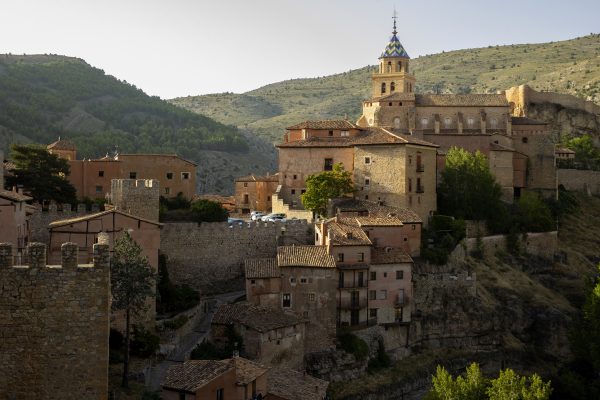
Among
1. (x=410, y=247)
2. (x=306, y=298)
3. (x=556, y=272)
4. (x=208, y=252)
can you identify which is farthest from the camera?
(x=556, y=272)

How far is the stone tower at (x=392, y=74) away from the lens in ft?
213

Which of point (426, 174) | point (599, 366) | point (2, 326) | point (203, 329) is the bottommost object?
point (599, 366)

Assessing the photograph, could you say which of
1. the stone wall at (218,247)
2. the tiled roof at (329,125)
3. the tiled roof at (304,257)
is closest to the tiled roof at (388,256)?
the tiled roof at (304,257)

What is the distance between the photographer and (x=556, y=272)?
50156 mm

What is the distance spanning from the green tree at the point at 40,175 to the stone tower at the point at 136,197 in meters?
6.95

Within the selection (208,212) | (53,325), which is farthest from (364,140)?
(53,325)

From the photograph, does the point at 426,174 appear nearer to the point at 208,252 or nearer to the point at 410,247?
the point at 410,247

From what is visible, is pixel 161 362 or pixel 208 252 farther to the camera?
pixel 208 252

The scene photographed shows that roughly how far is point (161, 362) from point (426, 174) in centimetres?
2330

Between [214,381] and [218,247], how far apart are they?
13.5 meters

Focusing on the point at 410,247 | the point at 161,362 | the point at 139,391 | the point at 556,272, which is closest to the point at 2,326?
the point at 139,391

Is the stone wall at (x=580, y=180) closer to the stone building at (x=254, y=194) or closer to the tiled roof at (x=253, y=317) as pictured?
the stone building at (x=254, y=194)

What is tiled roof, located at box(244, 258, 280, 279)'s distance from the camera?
113 feet

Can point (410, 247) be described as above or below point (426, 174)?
below
